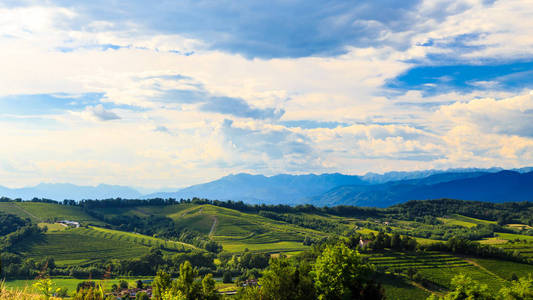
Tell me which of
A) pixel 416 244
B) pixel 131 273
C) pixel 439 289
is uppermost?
pixel 416 244

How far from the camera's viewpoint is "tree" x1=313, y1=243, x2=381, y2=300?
2131 inches

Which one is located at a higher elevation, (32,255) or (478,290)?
(478,290)

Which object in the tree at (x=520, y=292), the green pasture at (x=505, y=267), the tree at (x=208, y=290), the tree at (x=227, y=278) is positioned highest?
the tree at (x=208, y=290)

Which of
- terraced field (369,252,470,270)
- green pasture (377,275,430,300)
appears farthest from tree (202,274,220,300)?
terraced field (369,252,470,270)

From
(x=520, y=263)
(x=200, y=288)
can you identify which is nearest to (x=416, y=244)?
(x=520, y=263)

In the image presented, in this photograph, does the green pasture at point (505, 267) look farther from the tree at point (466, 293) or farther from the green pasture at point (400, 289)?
the tree at point (466, 293)


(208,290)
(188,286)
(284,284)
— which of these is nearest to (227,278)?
(208,290)

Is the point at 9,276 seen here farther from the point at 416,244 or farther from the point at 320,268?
the point at 416,244

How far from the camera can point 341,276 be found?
183 feet

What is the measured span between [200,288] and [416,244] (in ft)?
380

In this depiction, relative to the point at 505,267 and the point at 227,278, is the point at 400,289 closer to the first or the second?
the point at 505,267

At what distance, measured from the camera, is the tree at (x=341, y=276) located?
54.1 metres

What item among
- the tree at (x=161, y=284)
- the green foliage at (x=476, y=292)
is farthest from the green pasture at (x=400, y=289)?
→ the tree at (x=161, y=284)

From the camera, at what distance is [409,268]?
12456 cm
